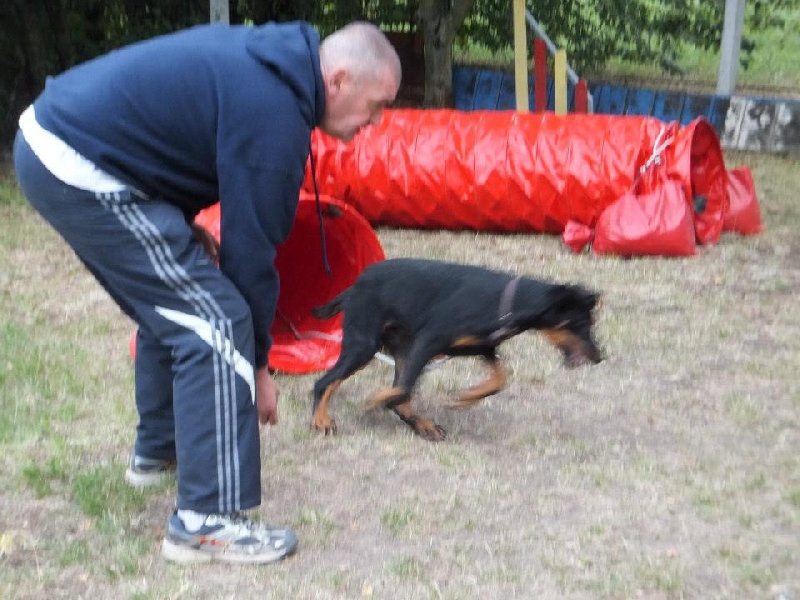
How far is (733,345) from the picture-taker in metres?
5.46

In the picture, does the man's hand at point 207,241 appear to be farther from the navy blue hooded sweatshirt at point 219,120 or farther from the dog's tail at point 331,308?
the dog's tail at point 331,308

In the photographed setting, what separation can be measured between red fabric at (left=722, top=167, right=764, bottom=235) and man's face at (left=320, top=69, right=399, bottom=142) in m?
5.33

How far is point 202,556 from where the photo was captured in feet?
10.3

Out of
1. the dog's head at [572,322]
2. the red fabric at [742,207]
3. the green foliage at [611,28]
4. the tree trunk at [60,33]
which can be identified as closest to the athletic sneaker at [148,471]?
the dog's head at [572,322]

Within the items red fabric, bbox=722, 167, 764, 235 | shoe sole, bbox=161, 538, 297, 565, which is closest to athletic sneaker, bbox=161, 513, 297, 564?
shoe sole, bbox=161, 538, 297, 565

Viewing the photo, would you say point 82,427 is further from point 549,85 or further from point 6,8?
point 549,85

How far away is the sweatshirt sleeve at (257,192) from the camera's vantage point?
2.77 meters

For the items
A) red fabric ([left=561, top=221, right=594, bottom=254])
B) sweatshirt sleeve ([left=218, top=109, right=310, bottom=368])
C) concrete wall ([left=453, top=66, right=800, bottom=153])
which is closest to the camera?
sweatshirt sleeve ([left=218, top=109, right=310, bottom=368])

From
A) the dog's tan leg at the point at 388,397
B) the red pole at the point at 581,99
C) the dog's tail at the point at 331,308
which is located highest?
the dog's tail at the point at 331,308

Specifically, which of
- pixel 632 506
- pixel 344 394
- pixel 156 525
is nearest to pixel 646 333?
pixel 344 394

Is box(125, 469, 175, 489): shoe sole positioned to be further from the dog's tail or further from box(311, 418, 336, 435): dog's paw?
the dog's tail

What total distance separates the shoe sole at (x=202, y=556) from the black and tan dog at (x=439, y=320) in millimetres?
1166

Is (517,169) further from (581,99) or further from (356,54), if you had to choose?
(356,54)

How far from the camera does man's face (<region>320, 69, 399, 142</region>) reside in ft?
9.56
